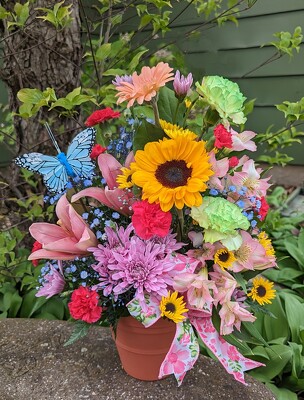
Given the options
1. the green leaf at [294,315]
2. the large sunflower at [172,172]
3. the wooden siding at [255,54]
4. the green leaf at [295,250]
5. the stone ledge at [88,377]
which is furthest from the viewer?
the wooden siding at [255,54]

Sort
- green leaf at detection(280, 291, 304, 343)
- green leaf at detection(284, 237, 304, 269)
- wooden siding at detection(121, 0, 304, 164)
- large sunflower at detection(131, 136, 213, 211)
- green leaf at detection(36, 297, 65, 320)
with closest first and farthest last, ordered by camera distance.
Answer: large sunflower at detection(131, 136, 213, 211) → green leaf at detection(280, 291, 304, 343) → green leaf at detection(36, 297, 65, 320) → green leaf at detection(284, 237, 304, 269) → wooden siding at detection(121, 0, 304, 164)

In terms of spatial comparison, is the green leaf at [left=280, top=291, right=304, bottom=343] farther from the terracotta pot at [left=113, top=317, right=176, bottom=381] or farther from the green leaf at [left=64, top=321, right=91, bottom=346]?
the green leaf at [left=64, top=321, right=91, bottom=346]

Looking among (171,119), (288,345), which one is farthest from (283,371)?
(171,119)

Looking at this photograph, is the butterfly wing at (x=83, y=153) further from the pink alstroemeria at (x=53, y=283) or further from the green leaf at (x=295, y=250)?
the green leaf at (x=295, y=250)

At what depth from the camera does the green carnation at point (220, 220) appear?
4.18 ft

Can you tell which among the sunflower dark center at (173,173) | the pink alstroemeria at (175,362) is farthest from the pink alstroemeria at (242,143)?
the pink alstroemeria at (175,362)

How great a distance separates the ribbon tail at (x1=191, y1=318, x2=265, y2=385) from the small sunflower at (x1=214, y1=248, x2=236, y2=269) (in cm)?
20

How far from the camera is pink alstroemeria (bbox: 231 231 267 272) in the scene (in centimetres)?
140

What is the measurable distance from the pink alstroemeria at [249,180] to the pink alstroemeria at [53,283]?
1.76ft

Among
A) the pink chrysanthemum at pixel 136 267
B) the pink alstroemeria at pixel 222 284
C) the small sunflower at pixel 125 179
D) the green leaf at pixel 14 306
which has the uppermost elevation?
the small sunflower at pixel 125 179

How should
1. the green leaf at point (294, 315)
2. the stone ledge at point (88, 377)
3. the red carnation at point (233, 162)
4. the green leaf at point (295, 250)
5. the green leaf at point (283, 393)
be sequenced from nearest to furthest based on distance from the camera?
1. the red carnation at point (233, 162)
2. the stone ledge at point (88, 377)
3. the green leaf at point (283, 393)
4. the green leaf at point (294, 315)
5. the green leaf at point (295, 250)

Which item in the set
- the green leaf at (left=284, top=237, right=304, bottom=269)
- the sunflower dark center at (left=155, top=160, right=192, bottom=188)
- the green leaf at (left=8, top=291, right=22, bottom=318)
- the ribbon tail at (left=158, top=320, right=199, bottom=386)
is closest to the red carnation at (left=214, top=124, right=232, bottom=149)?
the sunflower dark center at (left=155, top=160, right=192, bottom=188)

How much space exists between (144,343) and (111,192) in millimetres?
453

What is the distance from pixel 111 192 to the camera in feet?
4.57
